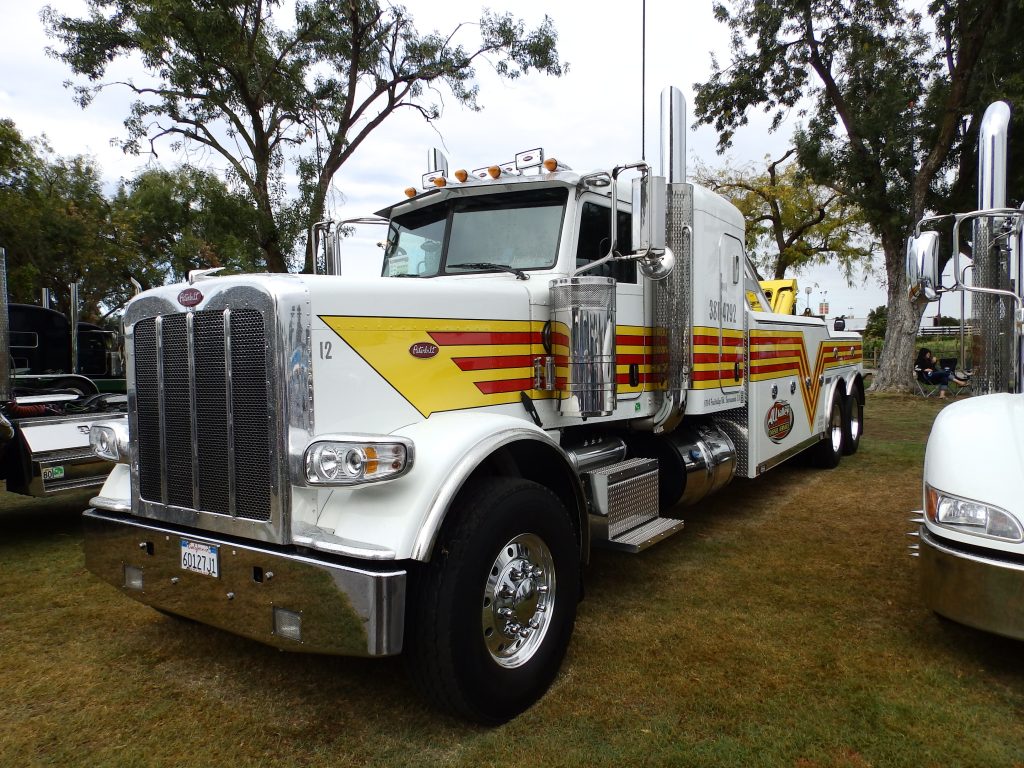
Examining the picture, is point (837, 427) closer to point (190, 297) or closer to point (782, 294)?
point (782, 294)

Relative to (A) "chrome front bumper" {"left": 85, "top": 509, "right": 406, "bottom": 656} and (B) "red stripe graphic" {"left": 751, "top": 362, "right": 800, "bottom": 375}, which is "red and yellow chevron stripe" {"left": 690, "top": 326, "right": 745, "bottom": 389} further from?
(A) "chrome front bumper" {"left": 85, "top": 509, "right": 406, "bottom": 656}

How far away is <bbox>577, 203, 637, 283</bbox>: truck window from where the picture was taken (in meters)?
4.27

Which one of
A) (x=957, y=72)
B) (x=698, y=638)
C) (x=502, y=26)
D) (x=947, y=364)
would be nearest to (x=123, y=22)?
(x=502, y=26)

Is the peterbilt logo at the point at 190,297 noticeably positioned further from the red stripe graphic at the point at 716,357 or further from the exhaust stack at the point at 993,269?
the exhaust stack at the point at 993,269

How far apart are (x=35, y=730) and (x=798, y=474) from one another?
7.36m

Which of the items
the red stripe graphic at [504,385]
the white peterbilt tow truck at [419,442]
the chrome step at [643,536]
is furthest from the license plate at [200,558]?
the chrome step at [643,536]

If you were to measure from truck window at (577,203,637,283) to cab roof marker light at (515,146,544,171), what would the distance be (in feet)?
1.24

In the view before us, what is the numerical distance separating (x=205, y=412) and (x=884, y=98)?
1747 cm

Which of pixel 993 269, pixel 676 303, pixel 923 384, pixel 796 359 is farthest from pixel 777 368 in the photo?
pixel 923 384

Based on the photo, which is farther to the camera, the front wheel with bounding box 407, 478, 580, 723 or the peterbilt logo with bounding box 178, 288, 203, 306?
the peterbilt logo with bounding box 178, 288, 203, 306

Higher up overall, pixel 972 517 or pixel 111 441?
pixel 111 441

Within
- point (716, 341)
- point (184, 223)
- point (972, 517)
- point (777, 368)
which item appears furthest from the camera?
point (184, 223)

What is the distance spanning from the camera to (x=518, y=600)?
307 cm

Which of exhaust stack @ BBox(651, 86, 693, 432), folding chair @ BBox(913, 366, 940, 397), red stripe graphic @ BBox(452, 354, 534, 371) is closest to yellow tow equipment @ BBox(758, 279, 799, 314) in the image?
exhaust stack @ BBox(651, 86, 693, 432)
